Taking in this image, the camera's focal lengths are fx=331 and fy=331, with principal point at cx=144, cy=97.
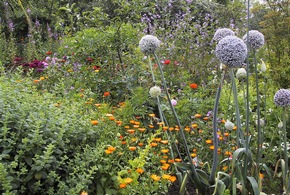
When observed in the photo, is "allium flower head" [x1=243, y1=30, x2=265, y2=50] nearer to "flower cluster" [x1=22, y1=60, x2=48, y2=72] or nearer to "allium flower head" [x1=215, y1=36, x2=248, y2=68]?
"allium flower head" [x1=215, y1=36, x2=248, y2=68]

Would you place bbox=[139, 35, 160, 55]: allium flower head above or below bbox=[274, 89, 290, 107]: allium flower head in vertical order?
above

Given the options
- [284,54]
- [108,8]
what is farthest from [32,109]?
[108,8]

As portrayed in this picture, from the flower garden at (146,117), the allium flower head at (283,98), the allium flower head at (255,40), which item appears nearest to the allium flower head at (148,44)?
the flower garden at (146,117)

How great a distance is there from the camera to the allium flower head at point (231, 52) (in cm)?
164

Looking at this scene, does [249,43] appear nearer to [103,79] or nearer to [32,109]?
[32,109]

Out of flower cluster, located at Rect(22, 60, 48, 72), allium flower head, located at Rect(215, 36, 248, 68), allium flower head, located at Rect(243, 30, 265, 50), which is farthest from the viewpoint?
flower cluster, located at Rect(22, 60, 48, 72)

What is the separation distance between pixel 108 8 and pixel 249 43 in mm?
6063

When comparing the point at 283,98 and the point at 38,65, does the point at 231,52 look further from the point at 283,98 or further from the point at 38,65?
the point at 38,65

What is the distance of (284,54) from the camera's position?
3896 millimetres

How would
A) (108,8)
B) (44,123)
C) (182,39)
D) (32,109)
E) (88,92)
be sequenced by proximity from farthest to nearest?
(108,8) < (182,39) < (88,92) < (32,109) < (44,123)

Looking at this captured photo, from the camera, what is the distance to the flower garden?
182 centimetres

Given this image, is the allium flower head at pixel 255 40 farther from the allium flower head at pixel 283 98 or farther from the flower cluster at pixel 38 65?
the flower cluster at pixel 38 65

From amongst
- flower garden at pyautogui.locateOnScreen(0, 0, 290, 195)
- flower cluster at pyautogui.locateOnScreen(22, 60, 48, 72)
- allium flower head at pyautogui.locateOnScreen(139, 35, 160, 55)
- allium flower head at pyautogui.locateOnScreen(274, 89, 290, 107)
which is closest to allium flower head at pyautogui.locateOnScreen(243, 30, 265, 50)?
flower garden at pyautogui.locateOnScreen(0, 0, 290, 195)

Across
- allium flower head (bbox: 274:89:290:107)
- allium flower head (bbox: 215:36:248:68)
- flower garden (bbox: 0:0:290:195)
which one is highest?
allium flower head (bbox: 215:36:248:68)
